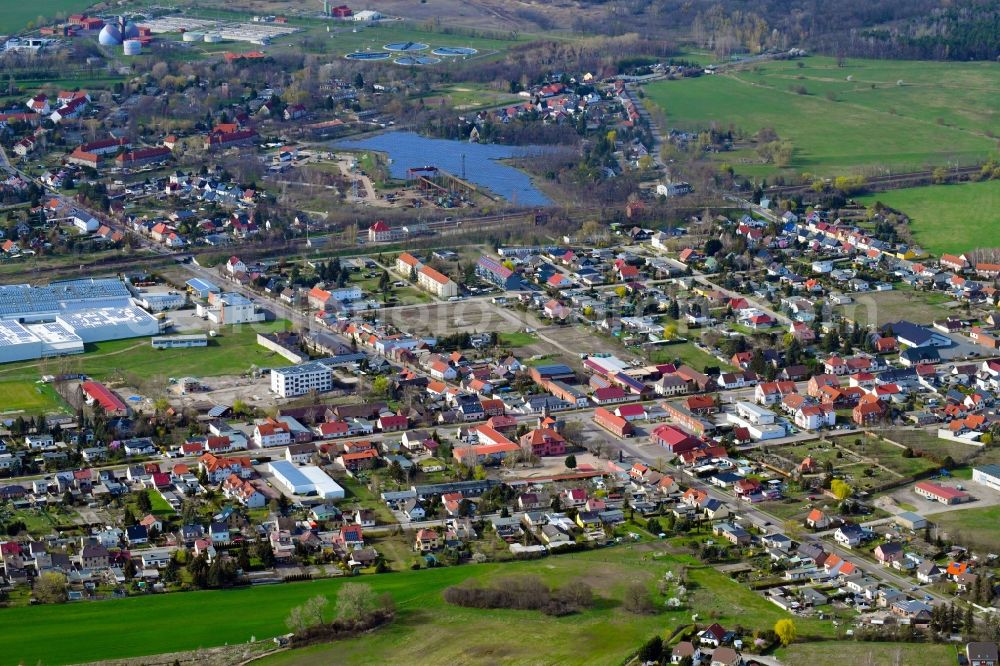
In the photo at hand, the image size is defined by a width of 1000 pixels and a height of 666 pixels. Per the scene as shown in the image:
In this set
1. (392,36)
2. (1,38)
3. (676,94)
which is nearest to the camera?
(676,94)

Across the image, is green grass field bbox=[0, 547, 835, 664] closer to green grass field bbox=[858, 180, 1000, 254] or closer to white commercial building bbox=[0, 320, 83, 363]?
white commercial building bbox=[0, 320, 83, 363]

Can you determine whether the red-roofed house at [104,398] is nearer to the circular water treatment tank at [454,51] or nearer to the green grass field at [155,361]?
the green grass field at [155,361]

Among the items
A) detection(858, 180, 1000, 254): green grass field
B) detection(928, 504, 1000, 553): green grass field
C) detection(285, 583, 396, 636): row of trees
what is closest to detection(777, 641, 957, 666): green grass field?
detection(928, 504, 1000, 553): green grass field

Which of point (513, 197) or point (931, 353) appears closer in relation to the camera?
point (931, 353)

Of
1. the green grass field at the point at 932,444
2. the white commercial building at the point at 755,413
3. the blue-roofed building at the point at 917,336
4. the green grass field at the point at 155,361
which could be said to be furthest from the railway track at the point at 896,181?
the green grass field at the point at 155,361

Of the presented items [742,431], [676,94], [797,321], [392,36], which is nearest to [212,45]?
[392,36]

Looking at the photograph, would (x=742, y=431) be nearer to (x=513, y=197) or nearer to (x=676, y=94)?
(x=513, y=197)
